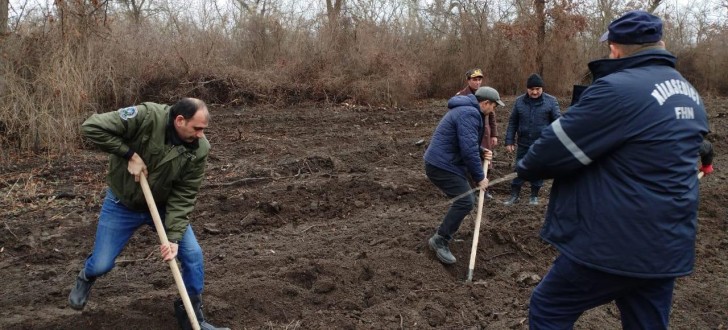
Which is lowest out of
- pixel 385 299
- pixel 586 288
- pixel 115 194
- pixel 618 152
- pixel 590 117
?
pixel 385 299

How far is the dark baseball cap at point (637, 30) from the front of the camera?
9.16 ft

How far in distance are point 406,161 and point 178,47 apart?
929cm

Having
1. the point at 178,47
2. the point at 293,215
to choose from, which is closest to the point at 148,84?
the point at 178,47

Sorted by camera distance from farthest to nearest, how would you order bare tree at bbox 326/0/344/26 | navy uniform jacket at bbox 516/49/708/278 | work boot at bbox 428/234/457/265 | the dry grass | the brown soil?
bare tree at bbox 326/0/344/26 < the dry grass < work boot at bbox 428/234/457/265 < the brown soil < navy uniform jacket at bbox 516/49/708/278

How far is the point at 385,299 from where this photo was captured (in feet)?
16.4

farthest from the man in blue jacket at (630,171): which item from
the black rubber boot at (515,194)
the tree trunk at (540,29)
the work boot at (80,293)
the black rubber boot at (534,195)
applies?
the tree trunk at (540,29)

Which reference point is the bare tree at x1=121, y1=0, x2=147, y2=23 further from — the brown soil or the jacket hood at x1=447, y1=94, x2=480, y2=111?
the jacket hood at x1=447, y1=94, x2=480, y2=111

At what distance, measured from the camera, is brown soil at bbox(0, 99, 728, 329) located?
460cm

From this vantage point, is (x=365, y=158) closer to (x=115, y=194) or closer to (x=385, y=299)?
(x=385, y=299)

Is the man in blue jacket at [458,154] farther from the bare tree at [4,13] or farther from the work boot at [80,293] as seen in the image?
the bare tree at [4,13]

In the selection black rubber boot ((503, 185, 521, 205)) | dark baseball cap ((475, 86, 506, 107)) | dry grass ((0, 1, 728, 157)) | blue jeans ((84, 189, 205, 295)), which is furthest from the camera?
dry grass ((0, 1, 728, 157))

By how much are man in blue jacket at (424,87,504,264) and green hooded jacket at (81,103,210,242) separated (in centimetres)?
242

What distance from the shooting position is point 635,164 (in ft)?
8.80

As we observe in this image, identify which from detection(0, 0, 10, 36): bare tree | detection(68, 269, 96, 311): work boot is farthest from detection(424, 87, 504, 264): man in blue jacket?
detection(0, 0, 10, 36): bare tree
